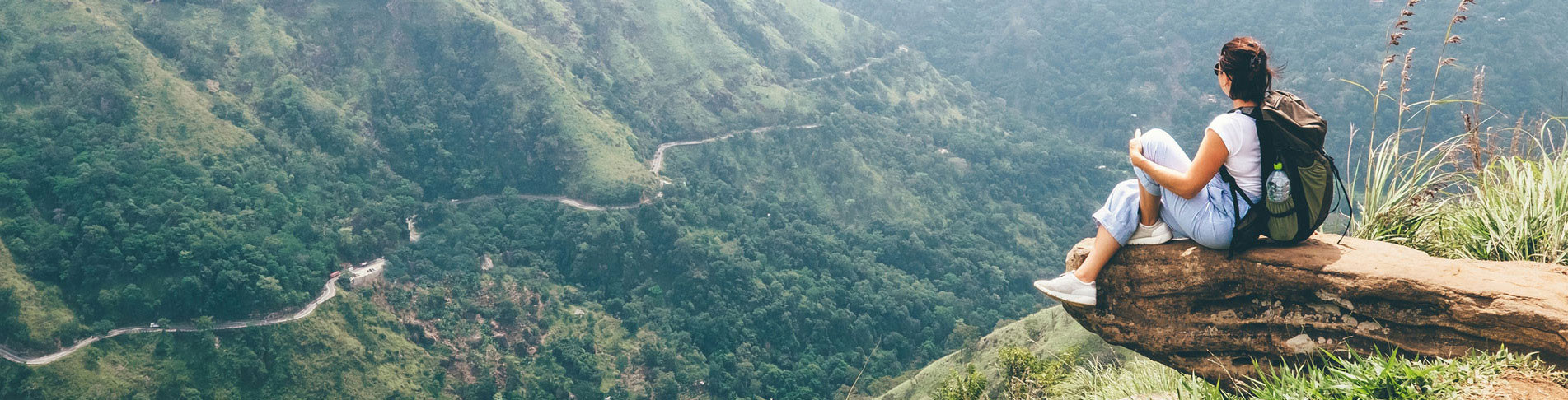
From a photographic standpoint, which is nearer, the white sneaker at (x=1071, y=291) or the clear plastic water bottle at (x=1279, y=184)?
the clear plastic water bottle at (x=1279, y=184)

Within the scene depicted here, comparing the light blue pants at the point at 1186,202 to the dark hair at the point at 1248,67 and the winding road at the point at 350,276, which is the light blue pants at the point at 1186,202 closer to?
the dark hair at the point at 1248,67

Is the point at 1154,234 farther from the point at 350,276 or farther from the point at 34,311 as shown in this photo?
the point at 350,276

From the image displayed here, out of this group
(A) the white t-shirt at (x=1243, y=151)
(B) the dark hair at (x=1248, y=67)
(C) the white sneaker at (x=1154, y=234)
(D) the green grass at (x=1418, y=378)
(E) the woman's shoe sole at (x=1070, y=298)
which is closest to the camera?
(D) the green grass at (x=1418, y=378)

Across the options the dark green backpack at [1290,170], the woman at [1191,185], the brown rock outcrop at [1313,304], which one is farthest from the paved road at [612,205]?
the dark green backpack at [1290,170]

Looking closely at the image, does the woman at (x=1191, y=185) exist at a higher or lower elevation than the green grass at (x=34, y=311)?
higher

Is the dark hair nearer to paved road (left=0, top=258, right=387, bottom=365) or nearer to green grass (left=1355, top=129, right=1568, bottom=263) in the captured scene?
green grass (left=1355, top=129, right=1568, bottom=263)

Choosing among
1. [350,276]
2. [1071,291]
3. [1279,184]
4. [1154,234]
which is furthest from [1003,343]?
[350,276]

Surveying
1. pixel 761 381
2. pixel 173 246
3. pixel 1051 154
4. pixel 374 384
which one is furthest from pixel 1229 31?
pixel 173 246

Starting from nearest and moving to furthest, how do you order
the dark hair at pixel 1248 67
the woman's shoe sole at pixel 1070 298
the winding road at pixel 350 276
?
1. the dark hair at pixel 1248 67
2. the woman's shoe sole at pixel 1070 298
3. the winding road at pixel 350 276
